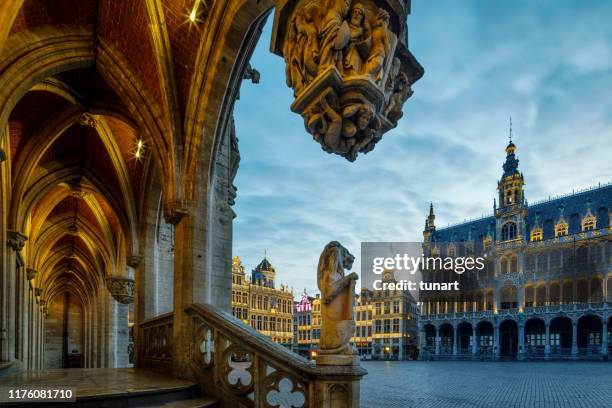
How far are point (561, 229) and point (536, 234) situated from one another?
9.15ft

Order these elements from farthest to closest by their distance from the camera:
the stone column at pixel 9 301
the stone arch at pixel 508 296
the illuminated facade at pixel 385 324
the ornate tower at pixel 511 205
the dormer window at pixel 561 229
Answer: the illuminated facade at pixel 385 324 → the ornate tower at pixel 511 205 → the stone arch at pixel 508 296 → the dormer window at pixel 561 229 → the stone column at pixel 9 301

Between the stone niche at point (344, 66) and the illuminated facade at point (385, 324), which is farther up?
the stone niche at point (344, 66)

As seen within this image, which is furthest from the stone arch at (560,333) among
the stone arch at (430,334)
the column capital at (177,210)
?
the column capital at (177,210)

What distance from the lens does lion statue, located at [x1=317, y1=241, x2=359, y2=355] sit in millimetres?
4195

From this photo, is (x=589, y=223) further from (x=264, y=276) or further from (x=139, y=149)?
(x=139, y=149)

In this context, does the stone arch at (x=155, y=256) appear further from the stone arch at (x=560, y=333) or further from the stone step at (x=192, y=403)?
the stone arch at (x=560, y=333)

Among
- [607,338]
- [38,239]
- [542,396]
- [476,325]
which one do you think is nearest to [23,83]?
[38,239]

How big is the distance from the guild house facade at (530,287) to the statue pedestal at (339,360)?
163 feet

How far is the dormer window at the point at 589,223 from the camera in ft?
170

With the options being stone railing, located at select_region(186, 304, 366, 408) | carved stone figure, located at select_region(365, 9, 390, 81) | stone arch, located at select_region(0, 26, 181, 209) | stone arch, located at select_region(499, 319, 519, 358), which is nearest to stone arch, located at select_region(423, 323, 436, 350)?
stone arch, located at select_region(499, 319, 519, 358)

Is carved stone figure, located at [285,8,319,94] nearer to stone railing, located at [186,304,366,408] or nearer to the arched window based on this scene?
stone railing, located at [186,304,366,408]

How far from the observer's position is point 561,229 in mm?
54719

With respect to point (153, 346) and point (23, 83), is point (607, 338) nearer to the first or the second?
A: point (153, 346)

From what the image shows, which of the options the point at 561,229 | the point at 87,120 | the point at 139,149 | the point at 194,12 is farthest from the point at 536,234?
the point at 194,12
